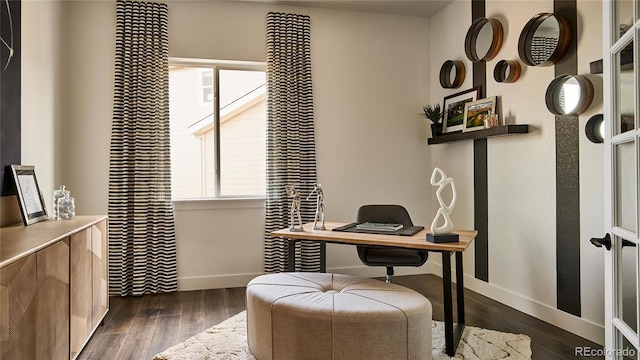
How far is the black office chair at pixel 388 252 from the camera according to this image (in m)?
3.13

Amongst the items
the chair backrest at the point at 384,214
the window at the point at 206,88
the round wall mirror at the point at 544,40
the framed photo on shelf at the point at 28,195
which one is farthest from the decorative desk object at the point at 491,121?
the framed photo on shelf at the point at 28,195

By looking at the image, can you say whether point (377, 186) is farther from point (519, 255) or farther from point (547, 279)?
point (547, 279)

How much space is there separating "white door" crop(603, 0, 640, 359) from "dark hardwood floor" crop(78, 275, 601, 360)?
3.09ft

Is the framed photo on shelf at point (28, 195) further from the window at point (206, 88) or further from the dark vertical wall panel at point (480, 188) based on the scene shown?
the dark vertical wall panel at point (480, 188)

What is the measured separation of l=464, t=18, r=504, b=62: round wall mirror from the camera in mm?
3455

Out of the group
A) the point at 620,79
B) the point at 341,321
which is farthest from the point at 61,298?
the point at 620,79

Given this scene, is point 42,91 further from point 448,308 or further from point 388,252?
point 448,308

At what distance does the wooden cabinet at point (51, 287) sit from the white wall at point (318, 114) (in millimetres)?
1144

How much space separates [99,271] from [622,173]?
3.08 meters

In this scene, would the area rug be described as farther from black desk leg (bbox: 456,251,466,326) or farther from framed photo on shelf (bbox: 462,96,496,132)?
framed photo on shelf (bbox: 462,96,496,132)

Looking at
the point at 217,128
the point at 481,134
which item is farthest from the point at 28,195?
the point at 481,134

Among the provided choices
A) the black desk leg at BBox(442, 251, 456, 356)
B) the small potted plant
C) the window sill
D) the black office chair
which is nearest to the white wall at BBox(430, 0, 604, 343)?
the small potted plant

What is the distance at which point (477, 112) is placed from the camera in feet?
12.2

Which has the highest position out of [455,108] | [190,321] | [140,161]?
[455,108]
